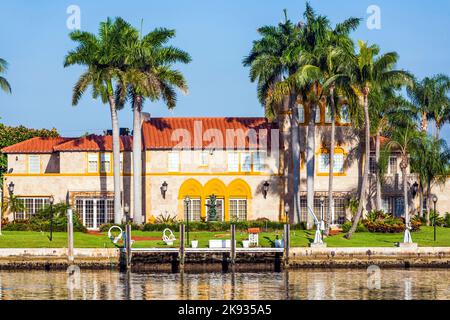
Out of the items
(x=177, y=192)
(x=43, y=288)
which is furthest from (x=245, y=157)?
(x=43, y=288)

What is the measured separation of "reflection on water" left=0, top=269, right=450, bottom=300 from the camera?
56.6 meters

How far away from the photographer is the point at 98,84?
81312mm

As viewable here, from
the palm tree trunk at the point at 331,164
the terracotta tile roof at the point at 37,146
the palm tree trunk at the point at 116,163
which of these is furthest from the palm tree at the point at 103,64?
the palm tree trunk at the point at 331,164

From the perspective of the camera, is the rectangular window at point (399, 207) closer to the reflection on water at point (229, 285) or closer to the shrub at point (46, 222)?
the reflection on water at point (229, 285)

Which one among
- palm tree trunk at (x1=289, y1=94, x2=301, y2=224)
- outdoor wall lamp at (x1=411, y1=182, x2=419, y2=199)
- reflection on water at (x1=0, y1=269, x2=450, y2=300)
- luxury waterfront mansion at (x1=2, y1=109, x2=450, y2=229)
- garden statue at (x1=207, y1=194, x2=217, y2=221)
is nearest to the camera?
reflection on water at (x1=0, y1=269, x2=450, y2=300)

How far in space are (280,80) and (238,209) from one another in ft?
32.4

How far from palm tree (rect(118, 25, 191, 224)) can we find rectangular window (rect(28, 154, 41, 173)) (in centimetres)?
841

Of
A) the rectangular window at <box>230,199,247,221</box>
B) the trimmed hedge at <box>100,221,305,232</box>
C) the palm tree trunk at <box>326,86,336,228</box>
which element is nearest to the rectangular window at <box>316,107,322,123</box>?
the palm tree trunk at <box>326,86,336,228</box>

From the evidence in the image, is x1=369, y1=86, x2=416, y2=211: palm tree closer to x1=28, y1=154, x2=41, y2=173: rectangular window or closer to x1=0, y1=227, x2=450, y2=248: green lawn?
x1=0, y1=227, x2=450, y2=248: green lawn

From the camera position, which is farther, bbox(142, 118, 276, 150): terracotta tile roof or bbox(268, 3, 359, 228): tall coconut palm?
bbox(142, 118, 276, 150): terracotta tile roof

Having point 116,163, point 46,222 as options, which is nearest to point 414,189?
point 116,163

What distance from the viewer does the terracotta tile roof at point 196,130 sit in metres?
86.8

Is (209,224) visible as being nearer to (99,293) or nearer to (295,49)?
(295,49)

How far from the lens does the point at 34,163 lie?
8794 cm
